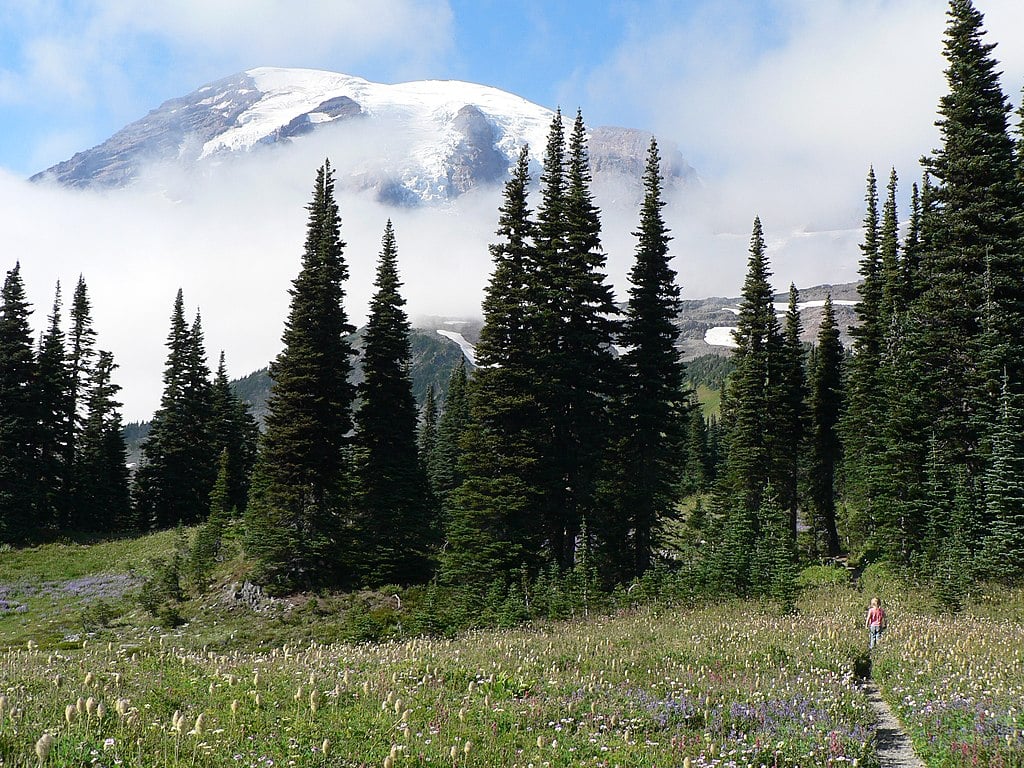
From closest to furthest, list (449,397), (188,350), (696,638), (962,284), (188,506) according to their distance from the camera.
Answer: (696,638)
(962,284)
(188,506)
(188,350)
(449,397)

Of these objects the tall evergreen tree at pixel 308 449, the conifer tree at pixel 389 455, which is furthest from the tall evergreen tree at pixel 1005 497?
the tall evergreen tree at pixel 308 449

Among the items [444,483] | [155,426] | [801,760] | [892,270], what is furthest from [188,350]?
[801,760]

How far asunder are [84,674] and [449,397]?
6584cm

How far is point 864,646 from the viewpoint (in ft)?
51.6

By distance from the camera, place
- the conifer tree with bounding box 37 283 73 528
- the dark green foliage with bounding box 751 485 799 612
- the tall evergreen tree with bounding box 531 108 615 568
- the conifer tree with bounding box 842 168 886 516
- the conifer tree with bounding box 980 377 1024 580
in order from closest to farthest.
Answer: the dark green foliage with bounding box 751 485 799 612, the conifer tree with bounding box 980 377 1024 580, the tall evergreen tree with bounding box 531 108 615 568, the conifer tree with bounding box 842 168 886 516, the conifer tree with bounding box 37 283 73 528

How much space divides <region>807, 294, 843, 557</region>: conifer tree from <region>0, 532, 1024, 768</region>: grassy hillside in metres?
31.1

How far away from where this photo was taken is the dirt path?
8.96 metres

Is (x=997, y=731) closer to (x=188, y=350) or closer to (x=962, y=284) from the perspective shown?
(x=962, y=284)

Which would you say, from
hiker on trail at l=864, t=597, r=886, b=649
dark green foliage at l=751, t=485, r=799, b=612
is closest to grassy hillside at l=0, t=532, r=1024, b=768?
hiker on trail at l=864, t=597, r=886, b=649

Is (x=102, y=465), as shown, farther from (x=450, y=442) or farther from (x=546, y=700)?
(x=546, y=700)

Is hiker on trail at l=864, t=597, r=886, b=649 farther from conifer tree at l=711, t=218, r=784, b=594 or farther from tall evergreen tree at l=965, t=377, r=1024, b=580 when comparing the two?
conifer tree at l=711, t=218, r=784, b=594

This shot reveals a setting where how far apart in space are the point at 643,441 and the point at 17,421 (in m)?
42.2

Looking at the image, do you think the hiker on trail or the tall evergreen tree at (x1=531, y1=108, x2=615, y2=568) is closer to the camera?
the hiker on trail

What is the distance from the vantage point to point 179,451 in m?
56.1
